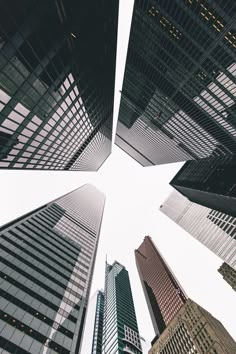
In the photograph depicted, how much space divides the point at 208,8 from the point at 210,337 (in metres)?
108

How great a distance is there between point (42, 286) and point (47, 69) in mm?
41421

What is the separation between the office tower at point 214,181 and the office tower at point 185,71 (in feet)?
41.9

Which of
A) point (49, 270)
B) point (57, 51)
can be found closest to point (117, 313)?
point (49, 270)

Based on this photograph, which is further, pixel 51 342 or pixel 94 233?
pixel 94 233

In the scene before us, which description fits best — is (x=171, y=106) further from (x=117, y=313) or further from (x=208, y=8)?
(x=117, y=313)

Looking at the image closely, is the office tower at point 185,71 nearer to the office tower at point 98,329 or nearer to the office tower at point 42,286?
the office tower at point 42,286

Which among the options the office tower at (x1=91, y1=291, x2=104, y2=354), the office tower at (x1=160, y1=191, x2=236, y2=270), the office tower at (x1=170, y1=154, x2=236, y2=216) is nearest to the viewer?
the office tower at (x1=170, y1=154, x2=236, y2=216)

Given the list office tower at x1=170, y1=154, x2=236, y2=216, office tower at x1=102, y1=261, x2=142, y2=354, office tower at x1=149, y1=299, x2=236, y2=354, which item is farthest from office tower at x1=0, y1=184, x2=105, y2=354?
office tower at x1=170, y1=154, x2=236, y2=216

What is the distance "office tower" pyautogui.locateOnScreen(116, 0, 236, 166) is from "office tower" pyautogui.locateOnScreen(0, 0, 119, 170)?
15985mm

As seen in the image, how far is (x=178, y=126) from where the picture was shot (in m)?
99.9

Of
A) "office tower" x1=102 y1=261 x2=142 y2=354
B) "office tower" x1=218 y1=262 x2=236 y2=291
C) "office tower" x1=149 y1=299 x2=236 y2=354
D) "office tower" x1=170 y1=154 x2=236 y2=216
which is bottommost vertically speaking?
"office tower" x1=102 y1=261 x2=142 y2=354

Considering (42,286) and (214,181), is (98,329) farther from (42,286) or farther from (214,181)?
(42,286)

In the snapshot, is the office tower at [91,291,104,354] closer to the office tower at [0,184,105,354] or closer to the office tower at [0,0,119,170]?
the office tower at [0,184,105,354]

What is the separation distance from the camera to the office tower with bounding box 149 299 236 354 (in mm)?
92188
